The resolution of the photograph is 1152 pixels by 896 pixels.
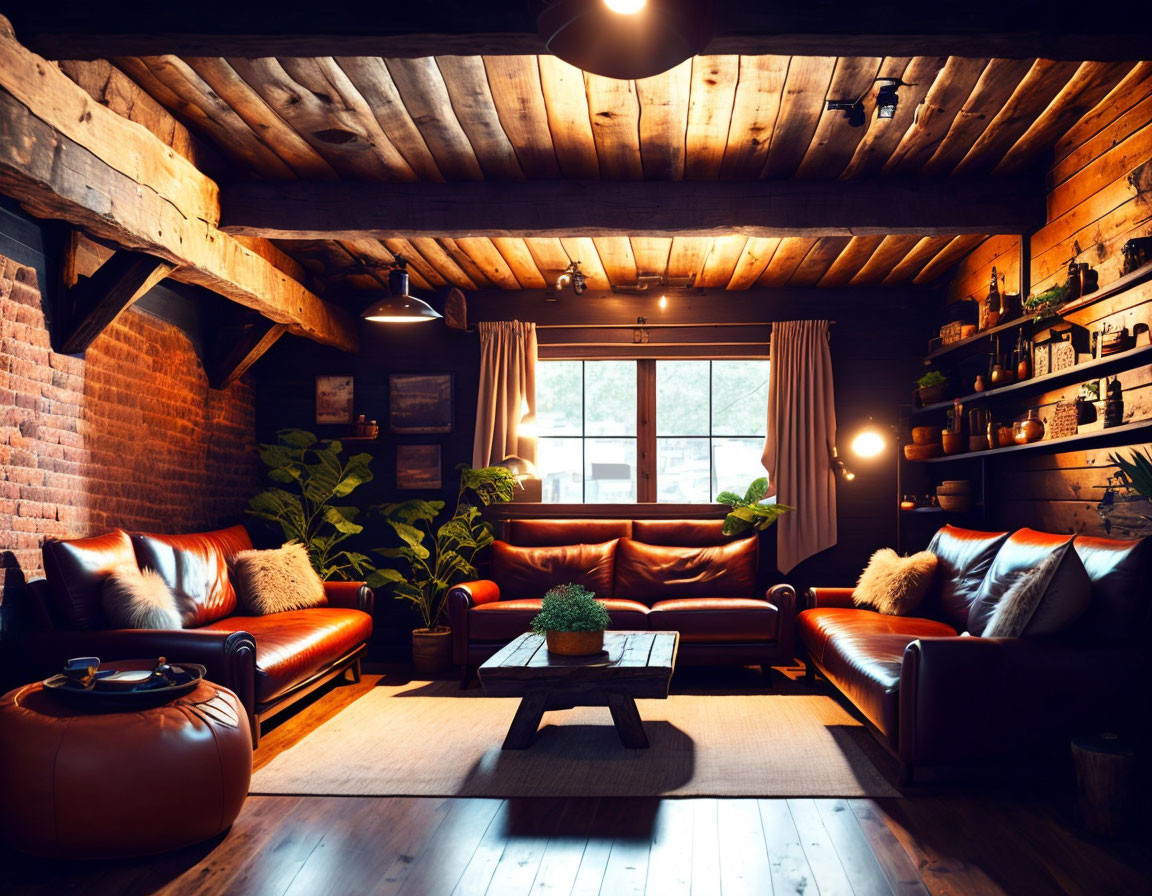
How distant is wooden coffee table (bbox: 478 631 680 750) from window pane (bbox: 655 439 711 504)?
254 cm

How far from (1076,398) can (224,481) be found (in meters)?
5.07

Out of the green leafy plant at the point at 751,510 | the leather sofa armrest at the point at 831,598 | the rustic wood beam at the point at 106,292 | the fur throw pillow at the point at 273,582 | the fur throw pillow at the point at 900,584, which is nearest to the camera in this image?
the rustic wood beam at the point at 106,292

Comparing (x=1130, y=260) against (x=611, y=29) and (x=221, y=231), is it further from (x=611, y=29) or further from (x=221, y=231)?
(x=221, y=231)

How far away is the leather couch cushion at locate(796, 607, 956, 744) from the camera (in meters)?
3.37

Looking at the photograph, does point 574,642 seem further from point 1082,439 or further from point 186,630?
point 1082,439

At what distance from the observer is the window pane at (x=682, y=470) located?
651 cm

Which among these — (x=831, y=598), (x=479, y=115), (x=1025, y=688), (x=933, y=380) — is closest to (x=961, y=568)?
(x=831, y=598)

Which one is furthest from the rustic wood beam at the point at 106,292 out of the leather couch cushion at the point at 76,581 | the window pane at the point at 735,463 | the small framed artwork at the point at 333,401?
the window pane at the point at 735,463

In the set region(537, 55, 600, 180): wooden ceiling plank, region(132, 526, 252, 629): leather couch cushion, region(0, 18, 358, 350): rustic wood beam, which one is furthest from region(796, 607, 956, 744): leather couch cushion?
region(0, 18, 358, 350): rustic wood beam

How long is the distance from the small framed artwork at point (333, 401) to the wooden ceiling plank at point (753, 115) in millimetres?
3481

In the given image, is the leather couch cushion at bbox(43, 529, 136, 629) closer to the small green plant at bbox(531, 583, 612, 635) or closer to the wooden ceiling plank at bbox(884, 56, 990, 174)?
the small green plant at bbox(531, 583, 612, 635)

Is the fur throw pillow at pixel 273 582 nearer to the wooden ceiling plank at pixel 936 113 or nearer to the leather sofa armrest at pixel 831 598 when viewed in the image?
the leather sofa armrest at pixel 831 598

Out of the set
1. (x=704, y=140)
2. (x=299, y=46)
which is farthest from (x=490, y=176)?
(x=299, y=46)

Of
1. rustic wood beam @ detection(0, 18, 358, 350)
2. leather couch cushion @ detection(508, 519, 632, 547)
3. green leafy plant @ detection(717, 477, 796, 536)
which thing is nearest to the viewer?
rustic wood beam @ detection(0, 18, 358, 350)
